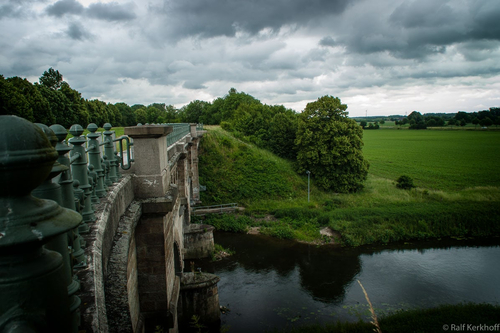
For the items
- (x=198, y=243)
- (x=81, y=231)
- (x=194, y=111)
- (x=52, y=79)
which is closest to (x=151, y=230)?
(x=81, y=231)

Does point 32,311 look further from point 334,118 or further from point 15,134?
point 334,118

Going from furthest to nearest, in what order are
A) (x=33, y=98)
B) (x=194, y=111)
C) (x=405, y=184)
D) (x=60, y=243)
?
(x=194, y=111) < (x=405, y=184) < (x=33, y=98) < (x=60, y=243)

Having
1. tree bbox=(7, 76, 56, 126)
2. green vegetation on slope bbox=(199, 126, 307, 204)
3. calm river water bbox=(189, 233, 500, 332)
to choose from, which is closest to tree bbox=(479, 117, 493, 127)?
green vegetation on slope bbox=(199, 126, 307, 204)

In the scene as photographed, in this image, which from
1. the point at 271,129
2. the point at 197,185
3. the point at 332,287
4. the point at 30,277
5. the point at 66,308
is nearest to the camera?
the point at 30,277

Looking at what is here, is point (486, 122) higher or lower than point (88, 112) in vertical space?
lower

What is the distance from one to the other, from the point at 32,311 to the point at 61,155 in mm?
2183

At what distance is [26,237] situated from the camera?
1126mm

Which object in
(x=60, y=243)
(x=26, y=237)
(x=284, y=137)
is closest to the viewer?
(x=26, y=237)

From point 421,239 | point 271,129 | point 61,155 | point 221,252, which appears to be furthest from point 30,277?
point 271,129

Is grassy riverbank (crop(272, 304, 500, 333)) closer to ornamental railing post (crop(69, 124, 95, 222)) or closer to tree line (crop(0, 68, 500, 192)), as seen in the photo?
ornamental railing post (crop(69, 124, 95, 222))

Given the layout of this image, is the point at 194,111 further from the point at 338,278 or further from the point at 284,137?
the point at 338,278

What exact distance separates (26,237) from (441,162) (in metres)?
62.5

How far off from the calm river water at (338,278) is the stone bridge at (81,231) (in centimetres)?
903

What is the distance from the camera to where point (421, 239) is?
25.5 m
